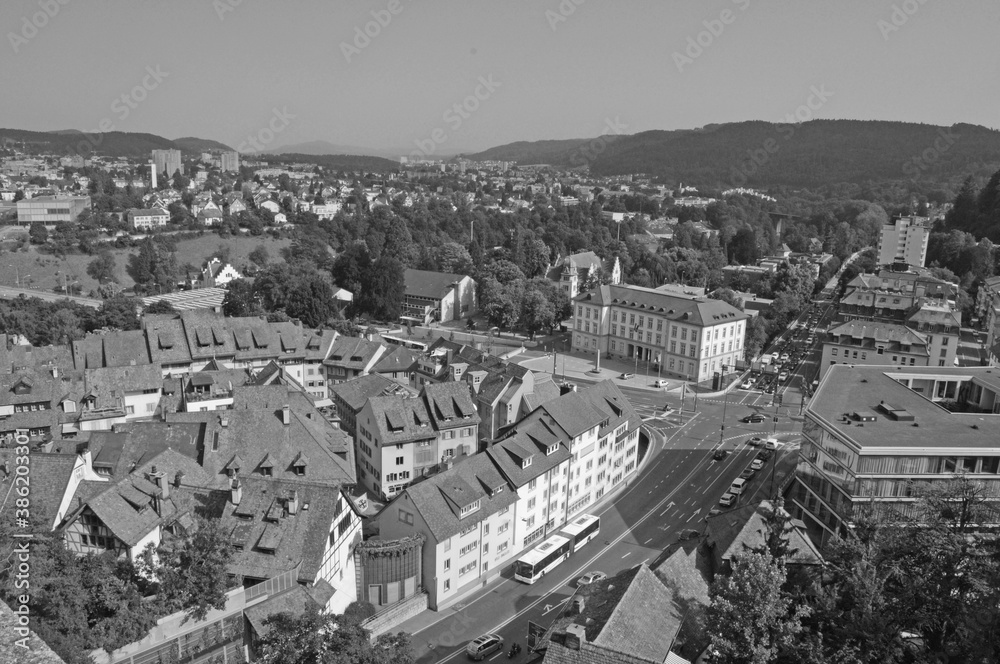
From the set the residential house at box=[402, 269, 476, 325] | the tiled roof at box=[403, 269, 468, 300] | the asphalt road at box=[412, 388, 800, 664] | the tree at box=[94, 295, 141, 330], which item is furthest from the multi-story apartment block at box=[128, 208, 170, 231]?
the asphalt road at box=[412, 388, 800, 664]

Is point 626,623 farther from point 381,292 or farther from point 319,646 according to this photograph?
point 381,292

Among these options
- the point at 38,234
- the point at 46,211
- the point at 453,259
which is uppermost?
the point at 46,211

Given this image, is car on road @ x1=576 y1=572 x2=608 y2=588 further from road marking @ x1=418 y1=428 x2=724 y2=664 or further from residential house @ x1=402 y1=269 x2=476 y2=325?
residential house @ x1=402 y1=269 x2=476 y2=325

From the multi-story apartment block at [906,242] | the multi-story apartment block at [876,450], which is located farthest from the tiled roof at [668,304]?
the multi-story apartment block at [906,242]

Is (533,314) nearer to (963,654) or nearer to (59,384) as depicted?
(59,384)

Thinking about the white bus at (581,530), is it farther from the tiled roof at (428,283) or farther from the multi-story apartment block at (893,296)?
the tiled roof at (428,283)

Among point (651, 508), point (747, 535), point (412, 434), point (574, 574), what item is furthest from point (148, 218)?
point (747, 535)
